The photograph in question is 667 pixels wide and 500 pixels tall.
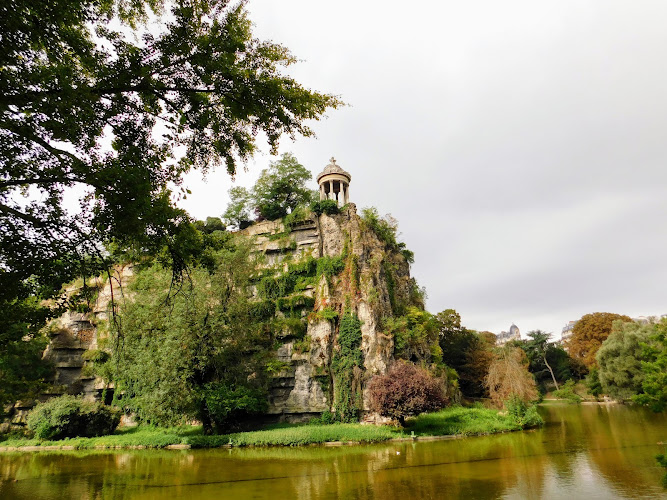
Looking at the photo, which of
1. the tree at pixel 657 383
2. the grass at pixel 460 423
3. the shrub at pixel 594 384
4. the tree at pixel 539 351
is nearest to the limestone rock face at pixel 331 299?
the grass at pixel 460 423

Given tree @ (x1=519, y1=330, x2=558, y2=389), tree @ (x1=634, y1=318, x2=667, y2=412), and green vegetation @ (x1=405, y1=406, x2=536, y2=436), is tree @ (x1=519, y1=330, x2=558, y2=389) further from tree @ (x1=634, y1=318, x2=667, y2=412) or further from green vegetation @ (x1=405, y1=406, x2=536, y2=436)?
tree @ (x1=634, y1=318, x2=667, y2=412)

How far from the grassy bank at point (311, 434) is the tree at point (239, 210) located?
68.6ft

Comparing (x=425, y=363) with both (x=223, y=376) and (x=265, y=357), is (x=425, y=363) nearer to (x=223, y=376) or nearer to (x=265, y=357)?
(x=265, y=357)

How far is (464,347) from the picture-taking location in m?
44.0

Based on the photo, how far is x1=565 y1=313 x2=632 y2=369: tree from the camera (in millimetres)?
52719

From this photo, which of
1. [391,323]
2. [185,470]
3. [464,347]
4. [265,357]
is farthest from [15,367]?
[464,347]

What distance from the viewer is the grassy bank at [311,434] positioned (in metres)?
22.9

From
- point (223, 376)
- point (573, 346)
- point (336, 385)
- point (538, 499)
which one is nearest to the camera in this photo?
point (538, 499)

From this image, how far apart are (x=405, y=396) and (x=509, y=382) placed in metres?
9.91

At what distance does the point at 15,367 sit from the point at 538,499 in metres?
37.7

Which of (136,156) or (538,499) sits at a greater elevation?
(136,156)

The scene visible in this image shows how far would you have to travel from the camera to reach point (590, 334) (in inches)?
2148

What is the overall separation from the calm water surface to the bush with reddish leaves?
2115 millimetres

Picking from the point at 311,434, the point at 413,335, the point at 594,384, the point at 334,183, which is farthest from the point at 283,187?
the point at 594,384
